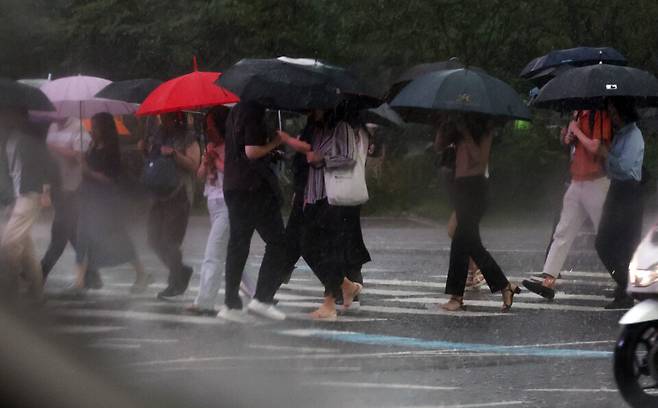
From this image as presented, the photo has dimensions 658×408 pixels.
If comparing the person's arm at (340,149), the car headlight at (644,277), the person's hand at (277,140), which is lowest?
the person's arm at (340,149)

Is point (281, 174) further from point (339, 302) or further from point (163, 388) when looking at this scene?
point (163, 388)

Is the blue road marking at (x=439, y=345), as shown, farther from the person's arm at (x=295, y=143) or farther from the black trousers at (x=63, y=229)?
the black trousers at (x=63, y=229)

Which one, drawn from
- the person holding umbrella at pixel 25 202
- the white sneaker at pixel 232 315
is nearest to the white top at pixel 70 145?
the person holding umbrella at pixel 25 202

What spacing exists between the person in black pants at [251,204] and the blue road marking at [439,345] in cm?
64

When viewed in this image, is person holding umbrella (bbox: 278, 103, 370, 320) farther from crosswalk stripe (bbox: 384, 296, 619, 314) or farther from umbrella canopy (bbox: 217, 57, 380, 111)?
crosswalk stripe (bbox: 384, 296, 619, 314)

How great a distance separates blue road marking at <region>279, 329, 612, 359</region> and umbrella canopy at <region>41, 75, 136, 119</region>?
2032 mm

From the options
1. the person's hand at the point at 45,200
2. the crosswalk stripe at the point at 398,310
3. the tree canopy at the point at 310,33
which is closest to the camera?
the tree canopy at the point at 310,33

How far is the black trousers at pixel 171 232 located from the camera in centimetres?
1227

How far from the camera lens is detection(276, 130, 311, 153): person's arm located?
11.0 m

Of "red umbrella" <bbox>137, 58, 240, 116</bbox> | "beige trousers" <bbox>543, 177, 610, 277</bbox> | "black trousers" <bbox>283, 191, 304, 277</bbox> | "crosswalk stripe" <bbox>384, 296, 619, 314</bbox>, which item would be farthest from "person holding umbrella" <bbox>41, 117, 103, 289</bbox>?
"beige trousers" <bbox>543, 177, 610, 277</bbox>

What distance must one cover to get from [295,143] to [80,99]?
1.66 m

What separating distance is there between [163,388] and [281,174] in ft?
10.9

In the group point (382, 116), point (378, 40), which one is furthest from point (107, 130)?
point (378, 40)

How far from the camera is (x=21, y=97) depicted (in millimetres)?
8117
